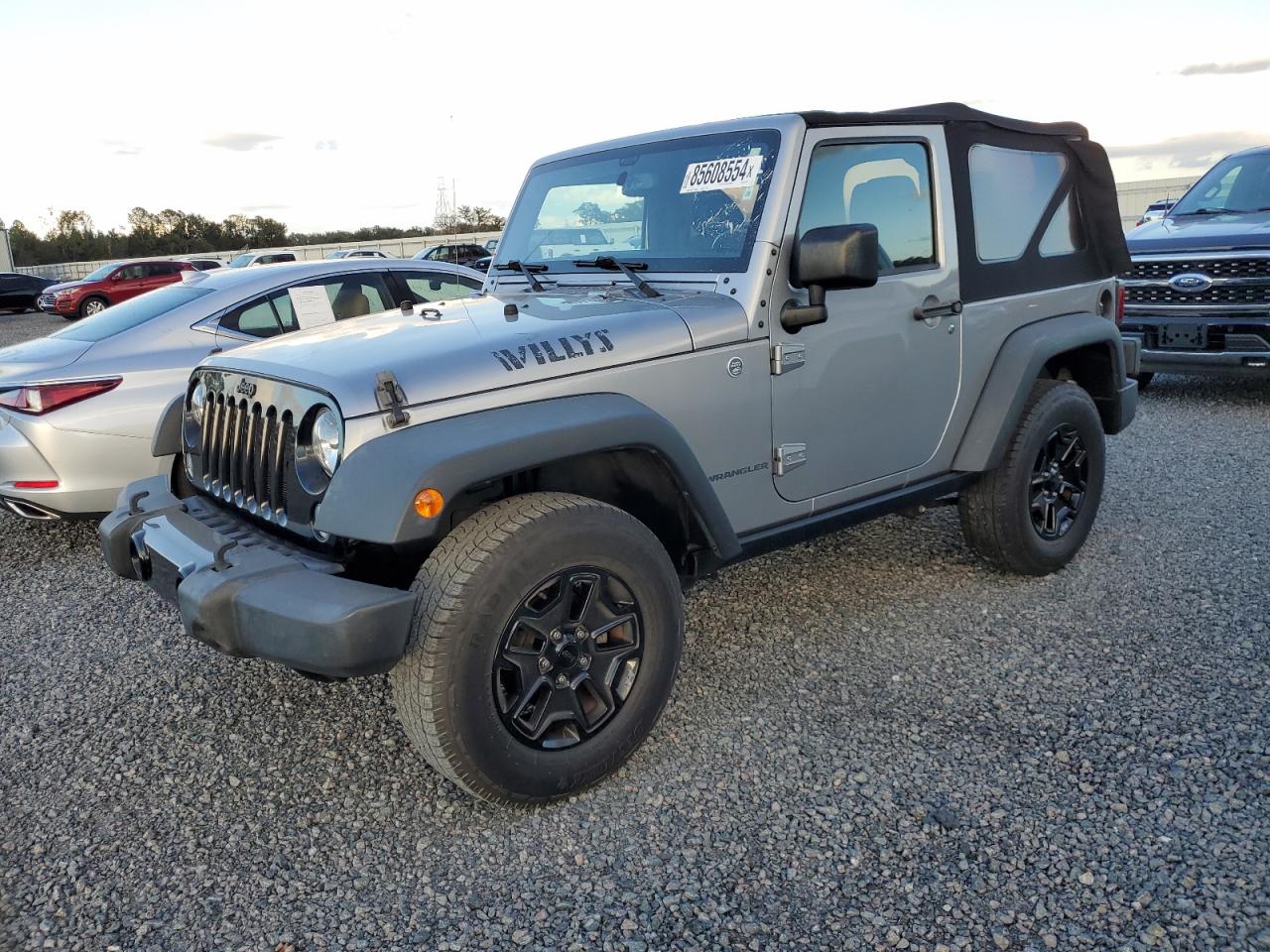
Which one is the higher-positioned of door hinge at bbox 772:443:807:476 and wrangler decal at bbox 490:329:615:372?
wrangler decal at bbox 490:329:615:372

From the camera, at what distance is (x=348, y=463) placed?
2.54 m

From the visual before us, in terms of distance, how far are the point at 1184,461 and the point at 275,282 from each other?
5.74 metres

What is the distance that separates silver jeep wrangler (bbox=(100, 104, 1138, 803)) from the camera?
101 inches

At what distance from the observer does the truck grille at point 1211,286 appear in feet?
24.0

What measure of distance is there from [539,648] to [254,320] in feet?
11.8

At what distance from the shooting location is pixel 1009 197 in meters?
4.21

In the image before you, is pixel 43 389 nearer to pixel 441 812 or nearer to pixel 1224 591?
pixel 441 812

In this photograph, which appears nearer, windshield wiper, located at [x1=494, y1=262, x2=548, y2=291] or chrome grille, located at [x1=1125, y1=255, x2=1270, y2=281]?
windshield wiper, located at [x1=494, y1=262, x2=548, y2=291]

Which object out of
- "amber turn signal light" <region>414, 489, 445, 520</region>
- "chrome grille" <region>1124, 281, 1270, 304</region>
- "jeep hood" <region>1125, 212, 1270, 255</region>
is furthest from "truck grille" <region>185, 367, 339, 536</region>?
"chrome grille" <region>1124, 281, 1270, 304</region>

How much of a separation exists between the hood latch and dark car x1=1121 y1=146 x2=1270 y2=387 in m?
6.44

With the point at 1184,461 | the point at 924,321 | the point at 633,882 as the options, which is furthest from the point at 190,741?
the point at 1184,461

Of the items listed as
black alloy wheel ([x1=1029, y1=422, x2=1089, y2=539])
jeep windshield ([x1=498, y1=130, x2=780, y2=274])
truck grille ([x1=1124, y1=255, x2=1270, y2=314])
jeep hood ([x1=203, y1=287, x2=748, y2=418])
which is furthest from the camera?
truck grille ([x1=1124, y1=255, x2=1270, y2=314])

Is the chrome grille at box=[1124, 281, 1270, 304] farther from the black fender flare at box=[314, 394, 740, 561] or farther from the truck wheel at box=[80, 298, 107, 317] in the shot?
the truck wheel at box=[80, 298, 107, 317]

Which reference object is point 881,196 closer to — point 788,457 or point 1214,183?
point 788,457
